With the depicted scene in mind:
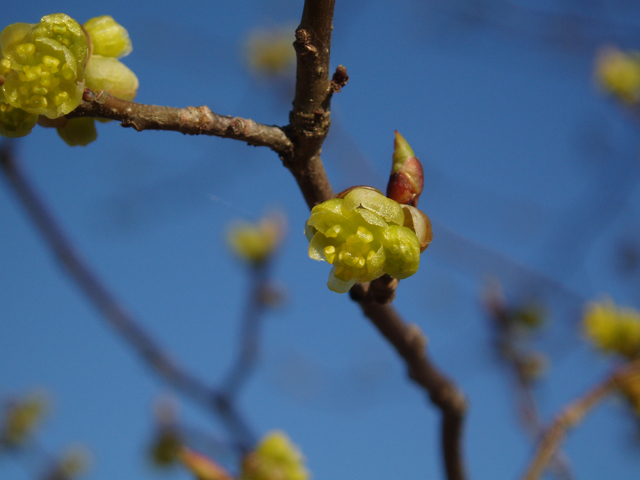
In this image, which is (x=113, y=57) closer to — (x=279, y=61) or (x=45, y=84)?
(x=45, y=84)

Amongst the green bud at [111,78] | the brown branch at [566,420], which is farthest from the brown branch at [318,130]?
the brown branch at [566,420]

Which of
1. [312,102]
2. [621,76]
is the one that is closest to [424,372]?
[312,102]

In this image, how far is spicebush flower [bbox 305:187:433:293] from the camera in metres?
0.83

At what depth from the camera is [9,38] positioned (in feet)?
2.87

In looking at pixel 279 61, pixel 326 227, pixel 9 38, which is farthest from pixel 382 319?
pixel 279 61

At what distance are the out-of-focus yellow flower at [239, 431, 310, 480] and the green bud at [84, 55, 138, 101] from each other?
3.52ft

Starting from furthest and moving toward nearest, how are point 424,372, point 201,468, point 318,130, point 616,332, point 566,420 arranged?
point 616,332, point 566,420, point 201,468, point 424,372, point 318,130

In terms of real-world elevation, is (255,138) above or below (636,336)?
below

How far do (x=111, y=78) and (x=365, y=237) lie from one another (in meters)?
0.53

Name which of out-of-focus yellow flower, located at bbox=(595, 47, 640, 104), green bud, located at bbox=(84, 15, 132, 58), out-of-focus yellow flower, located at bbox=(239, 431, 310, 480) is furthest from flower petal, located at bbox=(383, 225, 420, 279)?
out-of-focus yellow flower, located at bbox=(595, 47, 640, 104)

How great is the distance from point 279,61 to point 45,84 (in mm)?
4253

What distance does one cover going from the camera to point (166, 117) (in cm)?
83

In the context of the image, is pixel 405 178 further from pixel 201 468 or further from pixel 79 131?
pixel 201 468

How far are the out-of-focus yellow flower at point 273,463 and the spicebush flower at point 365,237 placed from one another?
34.8 inches
